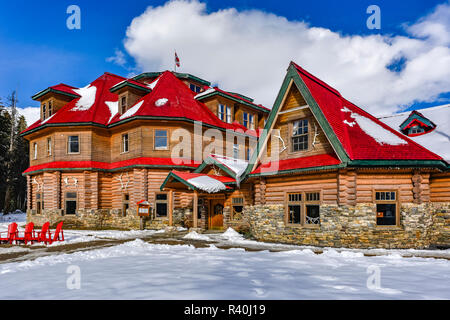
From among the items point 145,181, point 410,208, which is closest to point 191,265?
point 410,208

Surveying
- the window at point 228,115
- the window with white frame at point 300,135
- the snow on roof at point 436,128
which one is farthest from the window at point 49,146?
the snow on roof at point 436,128

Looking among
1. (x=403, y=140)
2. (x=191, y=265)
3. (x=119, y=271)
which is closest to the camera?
(x=119, y=271)

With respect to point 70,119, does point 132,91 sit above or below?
above

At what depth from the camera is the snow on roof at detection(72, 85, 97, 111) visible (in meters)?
27.4

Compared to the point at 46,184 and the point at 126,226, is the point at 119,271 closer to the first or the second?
the point at 126,226

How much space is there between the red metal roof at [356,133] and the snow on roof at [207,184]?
25.6 ft

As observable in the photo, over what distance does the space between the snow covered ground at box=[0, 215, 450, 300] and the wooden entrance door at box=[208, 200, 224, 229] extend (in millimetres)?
9279

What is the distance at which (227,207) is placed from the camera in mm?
20703

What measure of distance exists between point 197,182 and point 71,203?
13.3 meters

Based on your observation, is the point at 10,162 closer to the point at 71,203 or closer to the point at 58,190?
the point at 58,190

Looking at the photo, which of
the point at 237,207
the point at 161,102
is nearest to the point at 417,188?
the point at 237,207

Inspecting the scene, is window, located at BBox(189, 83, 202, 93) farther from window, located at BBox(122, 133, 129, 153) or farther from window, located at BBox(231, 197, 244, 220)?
window, located at BBox(231, 197, 244, 220)

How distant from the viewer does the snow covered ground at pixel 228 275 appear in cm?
650

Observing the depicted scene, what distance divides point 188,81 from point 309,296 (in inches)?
1094
